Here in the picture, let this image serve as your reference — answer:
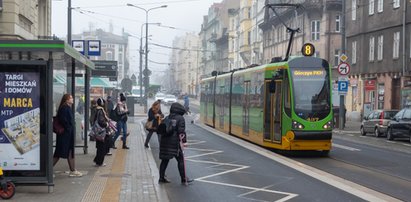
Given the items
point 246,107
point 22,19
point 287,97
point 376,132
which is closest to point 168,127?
point 287,97

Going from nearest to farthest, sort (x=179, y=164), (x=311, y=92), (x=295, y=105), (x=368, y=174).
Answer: (x=179, y=164) < (x=368, y=174) < (x=295, y=105) < (x=311, y=92)

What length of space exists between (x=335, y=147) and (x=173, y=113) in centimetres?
1207

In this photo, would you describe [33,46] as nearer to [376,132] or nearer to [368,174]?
[368,174]

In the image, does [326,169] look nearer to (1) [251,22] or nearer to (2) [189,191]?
(2) [189,191]

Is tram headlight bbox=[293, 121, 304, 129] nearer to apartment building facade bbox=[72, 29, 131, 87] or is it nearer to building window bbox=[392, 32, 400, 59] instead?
building window bbox=[392, 32, 400, 59]

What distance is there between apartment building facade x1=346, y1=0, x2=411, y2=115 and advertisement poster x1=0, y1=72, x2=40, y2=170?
97.1ft

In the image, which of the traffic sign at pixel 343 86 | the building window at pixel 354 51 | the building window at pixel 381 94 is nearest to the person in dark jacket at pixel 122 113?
the traffic sign at pixel 343 86

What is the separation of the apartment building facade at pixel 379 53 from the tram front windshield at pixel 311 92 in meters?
19.5

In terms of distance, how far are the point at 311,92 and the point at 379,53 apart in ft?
88.3

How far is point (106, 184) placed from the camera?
11305 mm

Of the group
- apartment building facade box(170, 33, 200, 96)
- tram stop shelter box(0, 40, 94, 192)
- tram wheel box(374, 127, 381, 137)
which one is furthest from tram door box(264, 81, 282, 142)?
apartment building facade box(170, 33, 200, 96)

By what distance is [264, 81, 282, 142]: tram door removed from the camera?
59.5 ft

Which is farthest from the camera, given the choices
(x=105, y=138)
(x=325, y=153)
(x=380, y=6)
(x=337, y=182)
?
(x=380, y=6)

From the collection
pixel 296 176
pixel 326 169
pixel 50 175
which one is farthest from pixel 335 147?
pixel 50 175
